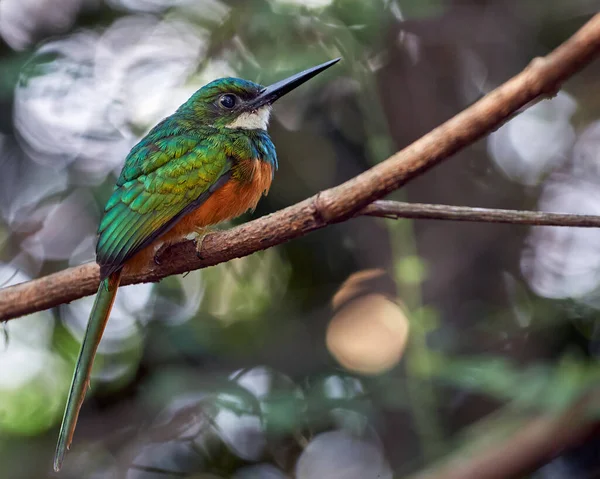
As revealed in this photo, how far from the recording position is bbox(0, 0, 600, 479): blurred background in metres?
2.96

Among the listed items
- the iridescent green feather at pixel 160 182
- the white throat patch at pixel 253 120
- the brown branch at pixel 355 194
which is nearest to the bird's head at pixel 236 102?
the white throat patch at pixel 253 120

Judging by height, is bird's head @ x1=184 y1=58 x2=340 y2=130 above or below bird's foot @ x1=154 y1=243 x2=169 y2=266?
above

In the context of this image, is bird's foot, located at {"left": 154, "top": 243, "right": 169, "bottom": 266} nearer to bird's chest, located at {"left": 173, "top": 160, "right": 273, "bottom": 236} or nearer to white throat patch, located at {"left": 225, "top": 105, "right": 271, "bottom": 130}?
bird's chest, located at {"left": 173, "top": 160, "right": 273, "bottom": 236}

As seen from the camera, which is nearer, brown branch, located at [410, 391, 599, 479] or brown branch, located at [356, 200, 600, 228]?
brown branch, located at [356, 200, 600, 228]

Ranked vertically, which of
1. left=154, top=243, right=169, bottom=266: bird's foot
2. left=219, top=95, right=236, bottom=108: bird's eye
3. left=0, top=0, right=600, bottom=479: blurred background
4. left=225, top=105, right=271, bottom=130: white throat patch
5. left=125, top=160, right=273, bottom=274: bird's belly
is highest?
left=219, top=95, right=236, bottom=108: bird's eye

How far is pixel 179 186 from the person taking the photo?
2078mm

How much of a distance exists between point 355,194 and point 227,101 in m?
1.24

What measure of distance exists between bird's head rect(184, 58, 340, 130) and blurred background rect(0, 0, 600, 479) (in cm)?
26

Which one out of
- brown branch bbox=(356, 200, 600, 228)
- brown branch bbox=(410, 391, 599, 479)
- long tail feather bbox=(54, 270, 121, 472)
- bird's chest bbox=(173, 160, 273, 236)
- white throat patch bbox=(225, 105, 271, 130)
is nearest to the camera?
brown branch bbox=(356, 200, 600, 228)

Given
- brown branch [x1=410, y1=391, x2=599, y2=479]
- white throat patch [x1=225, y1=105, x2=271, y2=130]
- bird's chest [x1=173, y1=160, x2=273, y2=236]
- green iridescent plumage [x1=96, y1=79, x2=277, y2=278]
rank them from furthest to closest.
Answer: white throat patch [x1=225, y1=105, x2=271, y2=130] < brown branch [x1=410, y1=391, x2=599, y2=479] < bird's chest [x1=173, y1=160, x2=273, y2=236] < green iridescent plumage [x1=96, y1=79, x2=277, y2=278]

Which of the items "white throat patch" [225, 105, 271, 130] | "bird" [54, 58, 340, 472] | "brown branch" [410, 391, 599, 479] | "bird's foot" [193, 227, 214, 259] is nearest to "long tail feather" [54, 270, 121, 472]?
"bird" [54, 58, 340, 472]

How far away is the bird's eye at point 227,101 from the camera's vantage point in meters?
2.47

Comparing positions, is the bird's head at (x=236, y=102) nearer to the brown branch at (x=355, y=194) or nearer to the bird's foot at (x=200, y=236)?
the bird's foot at (x=200, y=236)

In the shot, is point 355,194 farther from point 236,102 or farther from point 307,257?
point 307,257
